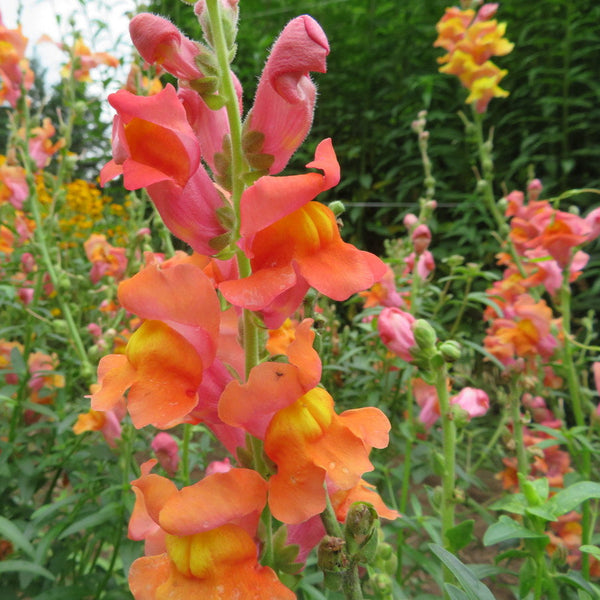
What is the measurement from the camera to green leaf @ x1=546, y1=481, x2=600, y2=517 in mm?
580

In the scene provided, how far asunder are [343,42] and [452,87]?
0.73 meters

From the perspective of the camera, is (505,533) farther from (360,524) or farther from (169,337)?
(169,337)

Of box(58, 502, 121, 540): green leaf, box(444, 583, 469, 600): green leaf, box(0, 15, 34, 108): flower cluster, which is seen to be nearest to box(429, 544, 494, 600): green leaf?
box(444, 583, 469, 600): green leaf

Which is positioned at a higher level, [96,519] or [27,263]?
[27,263]

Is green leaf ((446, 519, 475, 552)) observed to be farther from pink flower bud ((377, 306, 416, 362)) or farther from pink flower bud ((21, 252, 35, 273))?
pink flower bud ((21, 252, 35, 273))

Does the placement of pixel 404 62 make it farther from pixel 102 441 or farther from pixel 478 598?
pixel 478 598

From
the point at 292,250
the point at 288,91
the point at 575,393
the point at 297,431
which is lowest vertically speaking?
the point at 575,393

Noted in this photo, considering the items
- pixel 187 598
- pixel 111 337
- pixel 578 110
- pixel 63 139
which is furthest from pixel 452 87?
pixel 187 598

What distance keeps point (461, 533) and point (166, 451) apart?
0.63 m

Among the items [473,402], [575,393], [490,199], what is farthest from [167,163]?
[490,199]

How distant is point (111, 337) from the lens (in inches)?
47.1

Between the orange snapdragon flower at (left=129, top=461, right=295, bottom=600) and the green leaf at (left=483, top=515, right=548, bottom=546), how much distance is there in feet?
0.92

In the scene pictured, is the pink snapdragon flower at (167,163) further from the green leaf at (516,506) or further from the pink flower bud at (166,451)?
the pink flower bud at (166,451)

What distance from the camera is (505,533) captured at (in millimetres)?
579
